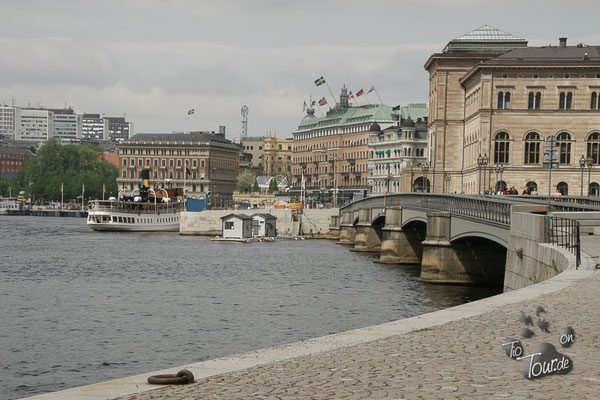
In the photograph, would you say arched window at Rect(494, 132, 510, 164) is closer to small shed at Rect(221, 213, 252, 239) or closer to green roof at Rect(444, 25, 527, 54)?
green roof at Rect(444, 25, 527, 54)

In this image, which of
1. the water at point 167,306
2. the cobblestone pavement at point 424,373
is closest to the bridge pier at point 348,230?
the water at point 167,306

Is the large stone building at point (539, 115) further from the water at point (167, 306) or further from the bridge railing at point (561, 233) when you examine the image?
the bridge railing at point (561, 233)

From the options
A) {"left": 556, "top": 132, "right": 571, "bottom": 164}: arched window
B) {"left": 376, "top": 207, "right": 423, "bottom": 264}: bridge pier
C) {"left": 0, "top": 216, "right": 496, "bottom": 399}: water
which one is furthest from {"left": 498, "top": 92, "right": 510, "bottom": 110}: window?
{"left": 376, "top": 207, "right": 423, "bottom": 264}: bridge pier

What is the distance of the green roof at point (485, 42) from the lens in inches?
5236

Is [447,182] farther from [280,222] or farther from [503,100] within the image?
[503,100]

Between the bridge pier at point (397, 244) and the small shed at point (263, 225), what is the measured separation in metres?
54.0

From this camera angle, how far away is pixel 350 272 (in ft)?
225

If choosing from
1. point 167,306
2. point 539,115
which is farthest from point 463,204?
point 539,115

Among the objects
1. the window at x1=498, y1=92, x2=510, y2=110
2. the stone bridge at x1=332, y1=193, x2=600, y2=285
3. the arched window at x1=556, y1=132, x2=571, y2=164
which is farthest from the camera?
the window at x1=498, y1=92, x2=510, y2=110

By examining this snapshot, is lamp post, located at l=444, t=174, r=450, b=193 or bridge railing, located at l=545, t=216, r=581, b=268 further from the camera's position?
lamp post, located at l=444, t=174, r=450, b=193

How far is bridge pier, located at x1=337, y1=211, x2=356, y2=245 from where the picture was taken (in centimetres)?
11631

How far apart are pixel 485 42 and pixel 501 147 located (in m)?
31.0

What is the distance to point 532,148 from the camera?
106 meters

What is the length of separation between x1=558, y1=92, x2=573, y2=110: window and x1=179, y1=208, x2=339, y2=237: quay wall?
46414 mm
